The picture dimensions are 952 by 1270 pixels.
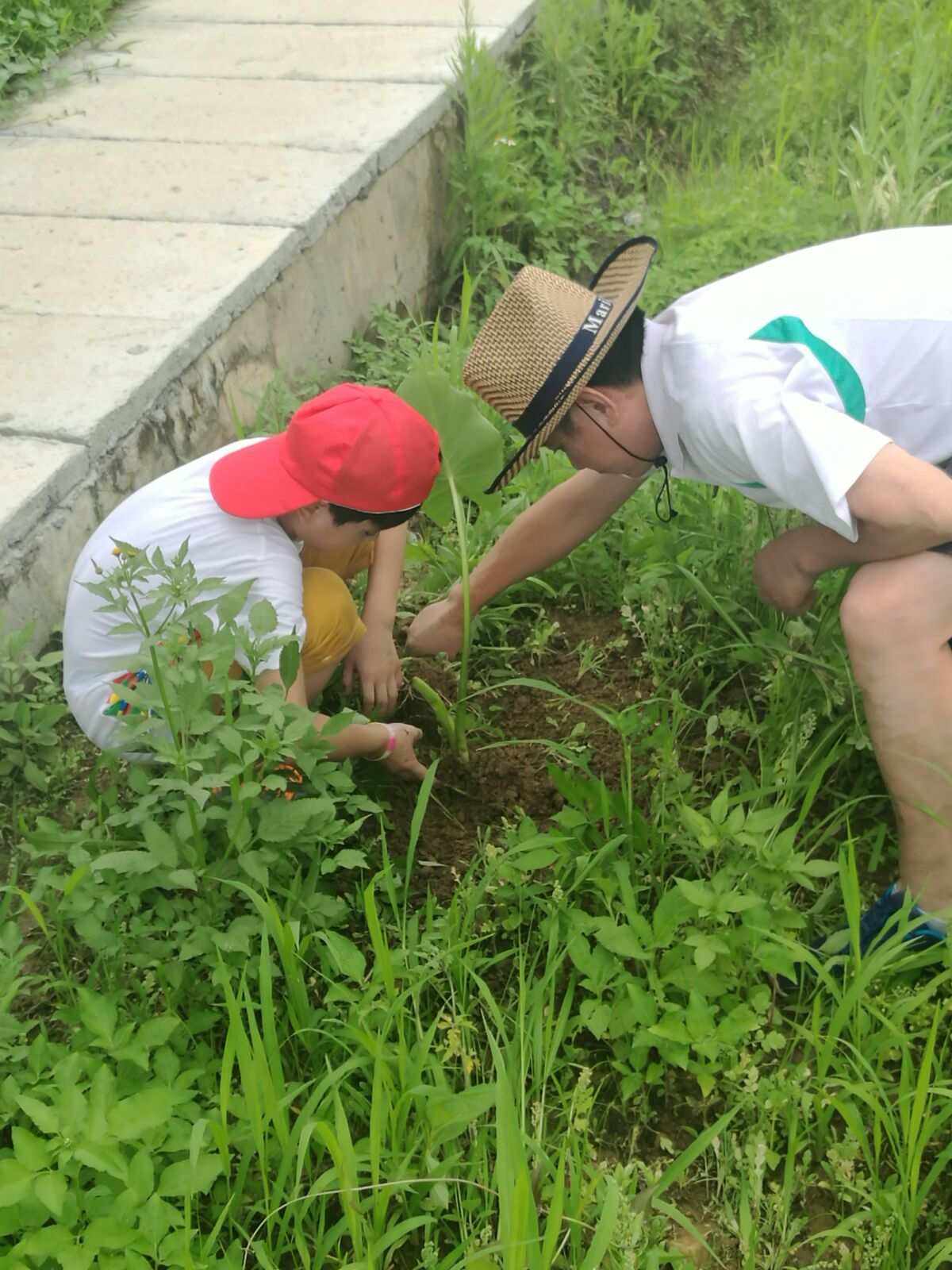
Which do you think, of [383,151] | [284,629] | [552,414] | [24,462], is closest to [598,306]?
[552,414]

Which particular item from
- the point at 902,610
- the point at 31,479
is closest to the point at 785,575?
the point at 902,610

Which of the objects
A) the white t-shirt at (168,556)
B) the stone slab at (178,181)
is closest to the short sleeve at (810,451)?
the white t-shirt at (168,556)

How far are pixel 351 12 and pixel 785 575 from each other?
3.40m

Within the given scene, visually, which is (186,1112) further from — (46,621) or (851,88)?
(851,88)

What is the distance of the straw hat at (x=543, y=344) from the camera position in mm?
1911

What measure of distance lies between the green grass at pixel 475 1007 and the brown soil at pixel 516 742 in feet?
0.11

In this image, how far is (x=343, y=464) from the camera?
6.48ft

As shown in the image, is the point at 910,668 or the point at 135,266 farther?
the point at 135,266

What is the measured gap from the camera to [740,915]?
1856 mm

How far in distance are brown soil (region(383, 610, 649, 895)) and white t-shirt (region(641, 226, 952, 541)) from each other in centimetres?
57

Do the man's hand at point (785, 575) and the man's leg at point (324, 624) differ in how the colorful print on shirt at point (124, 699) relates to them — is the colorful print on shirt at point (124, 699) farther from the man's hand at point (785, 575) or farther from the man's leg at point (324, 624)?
the man's hand at point (785, 575)

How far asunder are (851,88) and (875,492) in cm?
361

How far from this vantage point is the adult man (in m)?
1.75

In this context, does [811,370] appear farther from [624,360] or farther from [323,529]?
[323,529]
